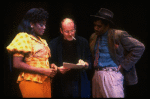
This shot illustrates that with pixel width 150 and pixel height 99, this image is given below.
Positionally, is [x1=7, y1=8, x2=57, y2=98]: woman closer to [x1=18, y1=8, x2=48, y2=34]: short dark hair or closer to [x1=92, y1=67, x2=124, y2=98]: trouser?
[x1=18, y1=8, x2=48, y2=34]: short dark hair

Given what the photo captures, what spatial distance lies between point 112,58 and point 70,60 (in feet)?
2.70

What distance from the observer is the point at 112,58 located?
138 inches

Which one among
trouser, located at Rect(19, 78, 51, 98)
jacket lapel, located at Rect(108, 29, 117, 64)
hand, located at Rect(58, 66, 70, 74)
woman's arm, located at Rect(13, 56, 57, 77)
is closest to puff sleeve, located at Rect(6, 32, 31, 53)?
woman's arm, located at Rect(13, 56, 57, 77)

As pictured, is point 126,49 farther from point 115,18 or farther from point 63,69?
point 63,69

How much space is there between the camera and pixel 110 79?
3416mm

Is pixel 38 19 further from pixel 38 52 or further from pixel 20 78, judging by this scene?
pixel 20 78

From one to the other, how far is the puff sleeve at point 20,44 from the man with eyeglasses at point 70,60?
69 cm

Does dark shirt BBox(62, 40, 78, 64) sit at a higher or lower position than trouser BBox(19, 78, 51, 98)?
higher

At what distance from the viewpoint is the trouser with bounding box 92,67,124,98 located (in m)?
3.36

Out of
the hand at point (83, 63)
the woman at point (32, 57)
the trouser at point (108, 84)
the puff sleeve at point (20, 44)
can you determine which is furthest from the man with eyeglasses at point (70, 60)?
the puff sleeve at point (20, 44)

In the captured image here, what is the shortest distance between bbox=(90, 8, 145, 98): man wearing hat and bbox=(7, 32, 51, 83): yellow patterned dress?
1.11 m

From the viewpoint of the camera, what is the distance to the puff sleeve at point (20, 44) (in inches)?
105

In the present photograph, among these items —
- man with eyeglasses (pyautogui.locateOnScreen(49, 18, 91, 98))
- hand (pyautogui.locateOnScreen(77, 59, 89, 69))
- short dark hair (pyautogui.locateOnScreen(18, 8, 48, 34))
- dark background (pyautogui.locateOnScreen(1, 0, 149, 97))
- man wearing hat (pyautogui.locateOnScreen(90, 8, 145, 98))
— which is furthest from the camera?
dark background (pyautogui.locateOnScreen(1, 0, 149, 97))

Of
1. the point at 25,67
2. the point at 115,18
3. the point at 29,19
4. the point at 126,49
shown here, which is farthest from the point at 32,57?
the point at 115,18
